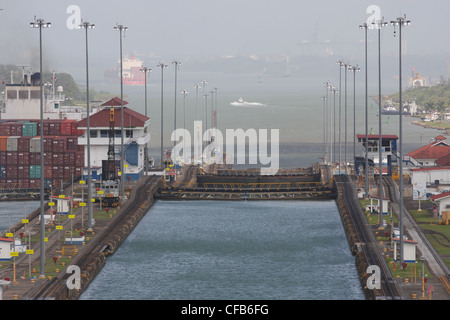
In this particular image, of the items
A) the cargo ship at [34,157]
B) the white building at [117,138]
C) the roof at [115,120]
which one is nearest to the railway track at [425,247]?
the white building at [117,138]

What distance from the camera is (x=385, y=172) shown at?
117 metres

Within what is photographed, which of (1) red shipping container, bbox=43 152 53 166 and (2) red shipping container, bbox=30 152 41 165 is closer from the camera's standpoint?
(2) red shipping container, bbox=30 152 41 165

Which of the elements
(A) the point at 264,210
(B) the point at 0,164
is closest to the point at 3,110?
(B) the point at 0,164

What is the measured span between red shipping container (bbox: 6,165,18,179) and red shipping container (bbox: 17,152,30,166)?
0.92 metres

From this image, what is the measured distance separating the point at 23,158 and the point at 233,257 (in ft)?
167

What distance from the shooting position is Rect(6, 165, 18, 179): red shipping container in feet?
391

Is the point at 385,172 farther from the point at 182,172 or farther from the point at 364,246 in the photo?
the point at 364,246

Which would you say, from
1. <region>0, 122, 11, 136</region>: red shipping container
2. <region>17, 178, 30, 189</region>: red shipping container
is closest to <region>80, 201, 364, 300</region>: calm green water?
<region>17, 178, 30, 189</region>: red shipping container

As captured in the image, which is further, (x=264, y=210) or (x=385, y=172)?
(x=385, y=172)

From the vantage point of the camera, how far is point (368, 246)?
7194 cm

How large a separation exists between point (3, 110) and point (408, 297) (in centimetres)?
9574

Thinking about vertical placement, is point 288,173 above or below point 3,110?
below

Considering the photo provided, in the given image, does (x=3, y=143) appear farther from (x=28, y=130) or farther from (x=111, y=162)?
(x=111, y=162)

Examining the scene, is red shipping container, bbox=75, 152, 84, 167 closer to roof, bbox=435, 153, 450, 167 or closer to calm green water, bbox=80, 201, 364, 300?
calm green water, bbox=80, 201, 364, 300
